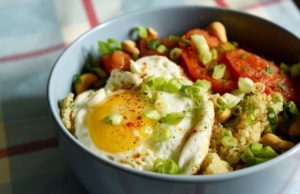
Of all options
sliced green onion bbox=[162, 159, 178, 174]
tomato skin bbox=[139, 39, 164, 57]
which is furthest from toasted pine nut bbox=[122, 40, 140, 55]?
sliced green onion bbox=[162, 159, 178, 174]

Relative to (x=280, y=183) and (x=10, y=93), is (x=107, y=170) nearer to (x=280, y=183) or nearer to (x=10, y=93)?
(x=280, y=183)

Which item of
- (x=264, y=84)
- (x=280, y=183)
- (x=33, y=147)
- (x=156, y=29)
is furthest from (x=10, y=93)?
(x=280, y=183)

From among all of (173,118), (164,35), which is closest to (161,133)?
Result: (173,118)

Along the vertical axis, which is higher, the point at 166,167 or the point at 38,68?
the point at 166,167

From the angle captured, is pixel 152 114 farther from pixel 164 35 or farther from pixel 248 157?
pixel 164 35

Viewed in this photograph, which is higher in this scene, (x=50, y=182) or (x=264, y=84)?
(x=264, y=84)
